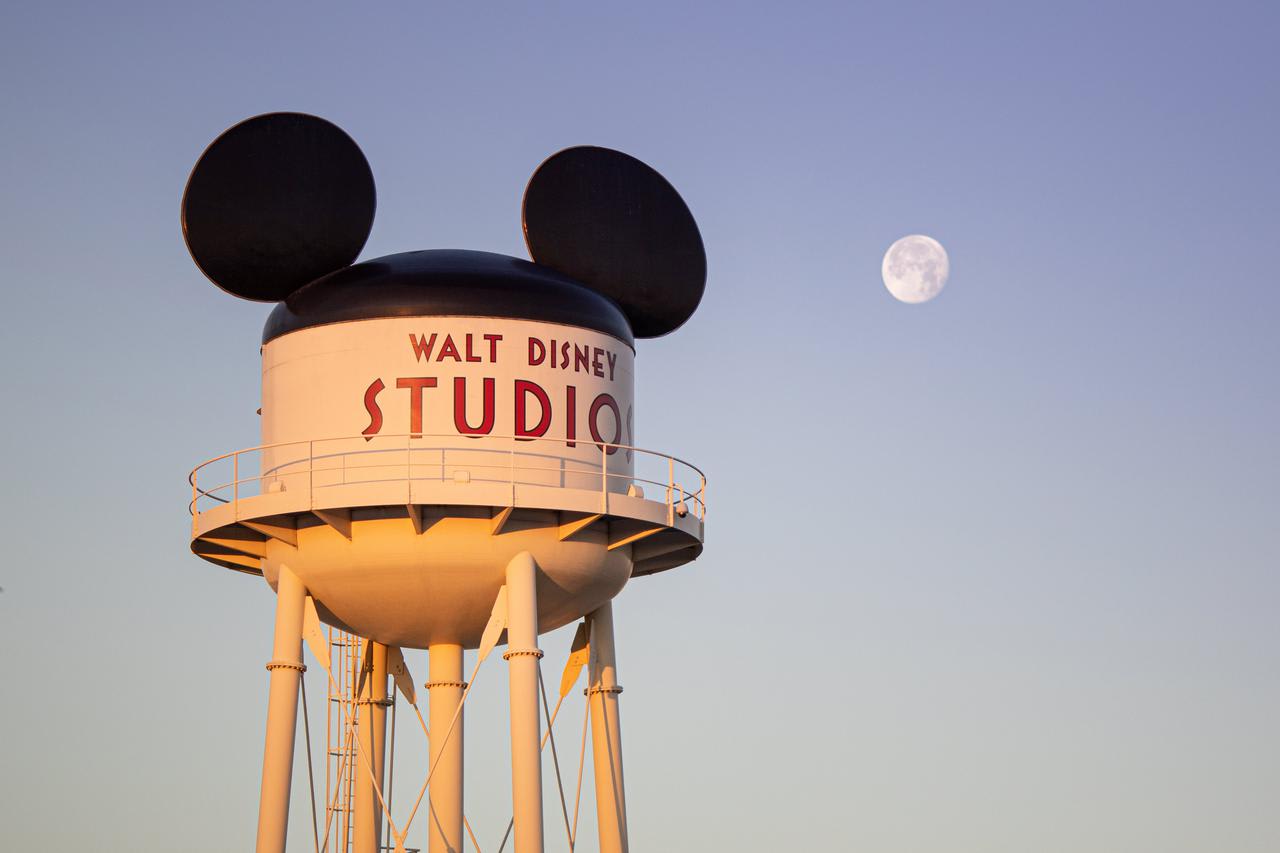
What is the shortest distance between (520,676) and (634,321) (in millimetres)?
6557

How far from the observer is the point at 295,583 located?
2844 cm

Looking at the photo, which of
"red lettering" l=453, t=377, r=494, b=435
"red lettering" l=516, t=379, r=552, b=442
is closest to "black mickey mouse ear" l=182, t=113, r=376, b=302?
"red lettering" l=453, t=377, r=494, b=435

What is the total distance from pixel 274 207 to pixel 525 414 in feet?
15.6

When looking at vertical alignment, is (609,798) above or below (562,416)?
below

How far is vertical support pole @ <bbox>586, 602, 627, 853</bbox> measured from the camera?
30.4 metres

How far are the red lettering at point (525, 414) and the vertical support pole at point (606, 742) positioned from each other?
360 cm

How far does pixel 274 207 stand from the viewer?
29.5m

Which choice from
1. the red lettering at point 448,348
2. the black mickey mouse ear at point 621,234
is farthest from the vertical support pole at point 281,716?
the black mickey mouse ear at point 621,234

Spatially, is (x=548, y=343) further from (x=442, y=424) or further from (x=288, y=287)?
(x=288, y=287)

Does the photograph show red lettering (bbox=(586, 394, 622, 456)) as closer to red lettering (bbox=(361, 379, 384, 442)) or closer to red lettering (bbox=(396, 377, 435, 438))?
red lettering (bbox=(396, 377, 435, 438))

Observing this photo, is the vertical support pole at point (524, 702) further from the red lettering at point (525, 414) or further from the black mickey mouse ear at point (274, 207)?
the black mickey mouse ear at point (274, 207)

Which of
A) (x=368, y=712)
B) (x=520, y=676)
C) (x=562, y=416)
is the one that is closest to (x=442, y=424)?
(x=562, y=416)

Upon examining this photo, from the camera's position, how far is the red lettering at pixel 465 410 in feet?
91.5

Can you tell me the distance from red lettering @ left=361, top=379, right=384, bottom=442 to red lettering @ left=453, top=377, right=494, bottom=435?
0.97 metres
